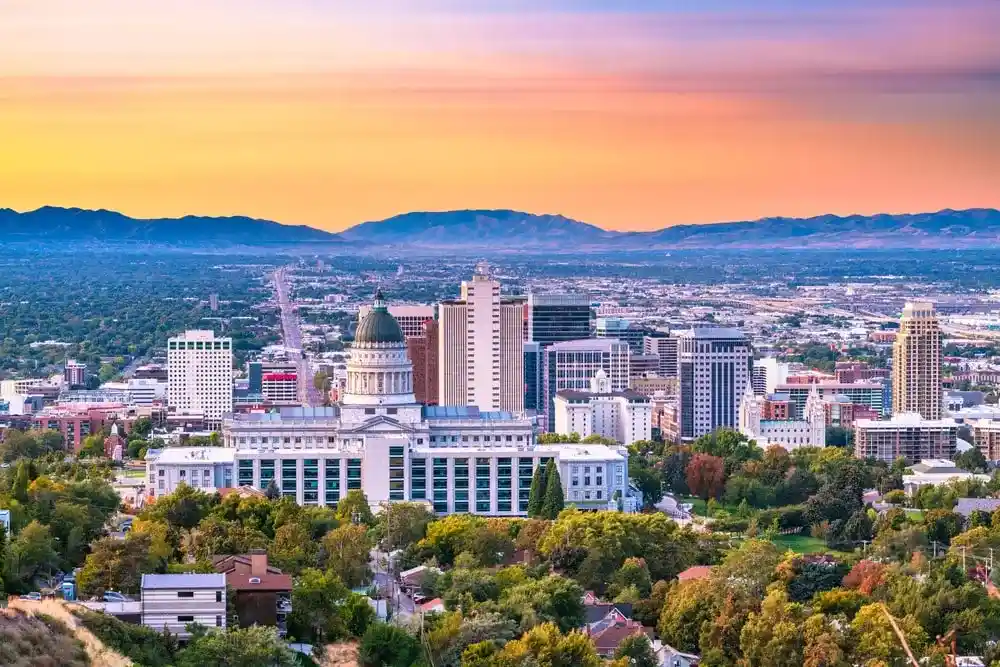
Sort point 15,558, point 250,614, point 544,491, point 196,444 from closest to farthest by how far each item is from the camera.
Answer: point 250,614
point 15,558
point 544,491
point 196,444

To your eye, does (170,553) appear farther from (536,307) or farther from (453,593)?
(536,307)

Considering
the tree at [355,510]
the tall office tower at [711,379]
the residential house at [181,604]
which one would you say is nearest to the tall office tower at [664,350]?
the tall office tower at [711,379]

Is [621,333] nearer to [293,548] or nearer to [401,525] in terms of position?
[401,525]

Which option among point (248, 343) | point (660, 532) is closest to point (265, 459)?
point (660, 532)

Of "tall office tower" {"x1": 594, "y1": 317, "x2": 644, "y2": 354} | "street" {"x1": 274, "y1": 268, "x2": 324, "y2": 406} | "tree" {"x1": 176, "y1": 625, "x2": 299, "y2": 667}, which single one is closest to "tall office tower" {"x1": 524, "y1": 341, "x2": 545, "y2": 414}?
"street" {"x1": 274, "y1": 268, "x2": 324, "y2": 406}

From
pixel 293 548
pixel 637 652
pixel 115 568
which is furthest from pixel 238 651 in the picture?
pixel 293 548

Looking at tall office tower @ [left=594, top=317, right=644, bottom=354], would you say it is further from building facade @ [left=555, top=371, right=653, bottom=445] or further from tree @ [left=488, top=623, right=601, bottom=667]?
tree @ [left=488, top=623, right=601, bottom=667]

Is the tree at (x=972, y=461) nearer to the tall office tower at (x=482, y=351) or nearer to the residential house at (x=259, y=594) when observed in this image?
the tall office tower at (x=482, y=351)

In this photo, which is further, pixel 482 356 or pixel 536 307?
pixel 536 307
